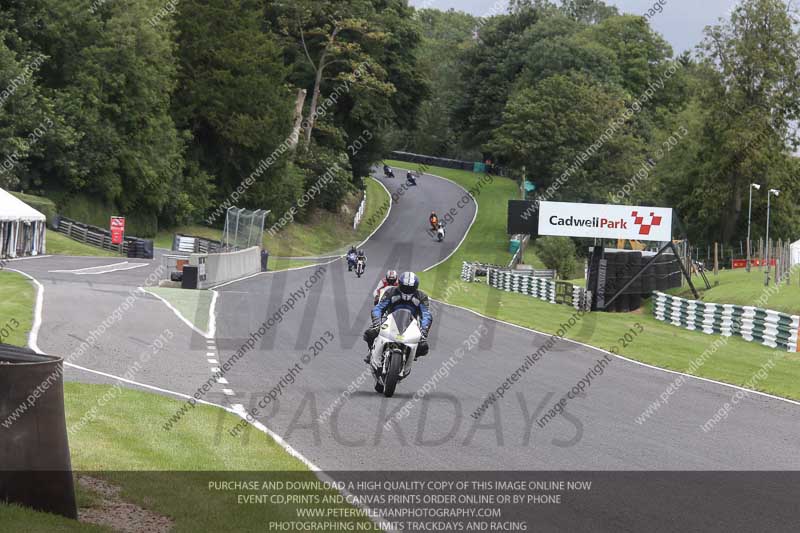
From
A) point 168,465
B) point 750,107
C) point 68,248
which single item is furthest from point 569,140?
point 168,465

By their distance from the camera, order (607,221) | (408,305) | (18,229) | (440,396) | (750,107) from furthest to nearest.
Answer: (750,107), (18,229), (607,221), (440,396), (408,305)

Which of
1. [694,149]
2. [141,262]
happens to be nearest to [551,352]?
[141,262]

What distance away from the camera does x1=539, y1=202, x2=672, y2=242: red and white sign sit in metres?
38.2

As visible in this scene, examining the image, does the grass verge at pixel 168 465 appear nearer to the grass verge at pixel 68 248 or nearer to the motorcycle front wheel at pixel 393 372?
the motorcycle front wheel at pixel 393 372

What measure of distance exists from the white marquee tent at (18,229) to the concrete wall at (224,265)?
29.9 ft

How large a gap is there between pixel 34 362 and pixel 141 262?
40.8 metres

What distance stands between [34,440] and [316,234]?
6911 cm

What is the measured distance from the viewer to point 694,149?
70938 millimetres

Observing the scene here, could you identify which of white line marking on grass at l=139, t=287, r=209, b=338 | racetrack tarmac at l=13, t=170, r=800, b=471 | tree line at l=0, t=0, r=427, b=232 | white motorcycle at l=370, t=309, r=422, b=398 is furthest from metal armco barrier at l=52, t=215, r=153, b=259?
white motorcycle at l=370, t=309, r=422, b=398

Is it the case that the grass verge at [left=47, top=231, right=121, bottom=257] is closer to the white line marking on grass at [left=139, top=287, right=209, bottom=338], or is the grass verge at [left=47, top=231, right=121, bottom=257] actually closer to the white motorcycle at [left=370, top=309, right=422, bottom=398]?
the white line marking on grass at [left=139, top=287, right=209, bottom=338]

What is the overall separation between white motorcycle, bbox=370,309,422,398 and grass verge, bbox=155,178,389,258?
2025 inches

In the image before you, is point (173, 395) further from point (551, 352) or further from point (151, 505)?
point (551, 352)

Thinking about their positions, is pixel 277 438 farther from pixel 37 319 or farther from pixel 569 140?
pixel 569 140

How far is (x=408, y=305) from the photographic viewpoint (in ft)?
45.2
